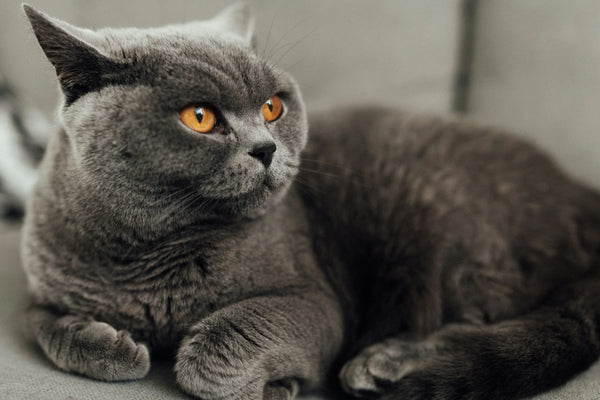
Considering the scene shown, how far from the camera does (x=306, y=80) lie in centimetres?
177

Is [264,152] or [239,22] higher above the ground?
[239,22]

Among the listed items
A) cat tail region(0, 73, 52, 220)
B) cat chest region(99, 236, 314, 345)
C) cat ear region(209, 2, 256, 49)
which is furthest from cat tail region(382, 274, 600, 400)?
cat tail region(0, 73, 52, 220)

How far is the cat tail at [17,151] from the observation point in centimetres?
165

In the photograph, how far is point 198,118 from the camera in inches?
33.6

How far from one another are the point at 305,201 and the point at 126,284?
18.1 inches

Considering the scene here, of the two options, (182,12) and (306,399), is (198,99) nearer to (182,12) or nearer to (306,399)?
(306,399)

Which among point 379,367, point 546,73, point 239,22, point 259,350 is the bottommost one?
point 379,367

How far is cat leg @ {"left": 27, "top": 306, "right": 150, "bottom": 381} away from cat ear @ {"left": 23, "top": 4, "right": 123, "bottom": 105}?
0.39 m

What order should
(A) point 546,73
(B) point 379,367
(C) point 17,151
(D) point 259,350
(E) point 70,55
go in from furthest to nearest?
(C) point 17,151, (A) point 546,73, (B) point 379,367, (D) point 259,350, (E) point 70,55

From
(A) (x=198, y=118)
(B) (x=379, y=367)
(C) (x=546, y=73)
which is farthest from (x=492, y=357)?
(C) (x=546, y=73)

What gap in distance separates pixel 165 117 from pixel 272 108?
24 centimetres

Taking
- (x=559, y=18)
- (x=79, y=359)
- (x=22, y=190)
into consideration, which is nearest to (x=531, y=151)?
(x=559, y=18)

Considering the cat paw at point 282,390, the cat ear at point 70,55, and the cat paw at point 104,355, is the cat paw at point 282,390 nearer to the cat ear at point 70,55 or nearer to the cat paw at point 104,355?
the cat paw at point 104,355

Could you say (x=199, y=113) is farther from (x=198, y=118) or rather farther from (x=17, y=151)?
(x=17, y=151)
